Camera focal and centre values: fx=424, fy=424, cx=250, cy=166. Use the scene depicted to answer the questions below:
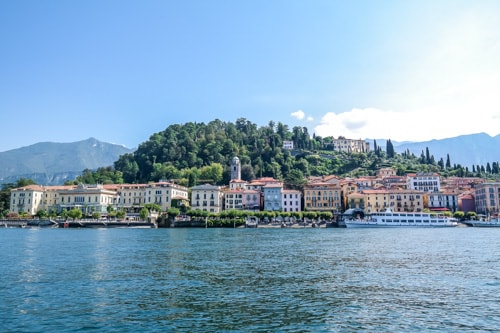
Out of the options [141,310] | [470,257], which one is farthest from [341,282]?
[470,257]

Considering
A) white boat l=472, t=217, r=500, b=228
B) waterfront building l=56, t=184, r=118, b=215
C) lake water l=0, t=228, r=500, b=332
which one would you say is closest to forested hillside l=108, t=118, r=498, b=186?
waterfront building l=56, t=184, r=118, b=215

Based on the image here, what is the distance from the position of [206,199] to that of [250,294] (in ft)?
246

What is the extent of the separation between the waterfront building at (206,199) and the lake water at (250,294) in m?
61.9

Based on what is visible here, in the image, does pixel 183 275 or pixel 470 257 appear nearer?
pixel 183 275

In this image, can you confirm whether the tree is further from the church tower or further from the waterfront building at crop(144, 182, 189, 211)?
the waterfront building at crop(144, 182, 189, 211)

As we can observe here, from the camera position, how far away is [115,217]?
85688 millimetres

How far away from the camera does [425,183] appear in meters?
105

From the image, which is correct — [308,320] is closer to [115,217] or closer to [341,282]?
[341,282]

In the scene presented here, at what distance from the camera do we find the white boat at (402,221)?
7819cm

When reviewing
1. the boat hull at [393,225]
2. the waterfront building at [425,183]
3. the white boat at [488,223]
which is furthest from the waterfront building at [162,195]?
the white boat at [488,223]

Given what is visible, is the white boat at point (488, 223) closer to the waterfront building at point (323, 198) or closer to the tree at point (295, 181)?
the waterfront building at point (323, 198)

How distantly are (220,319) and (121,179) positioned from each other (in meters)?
111

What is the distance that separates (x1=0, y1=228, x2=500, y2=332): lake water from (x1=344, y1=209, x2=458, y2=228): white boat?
165 ft

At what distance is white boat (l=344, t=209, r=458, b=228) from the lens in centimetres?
7819
